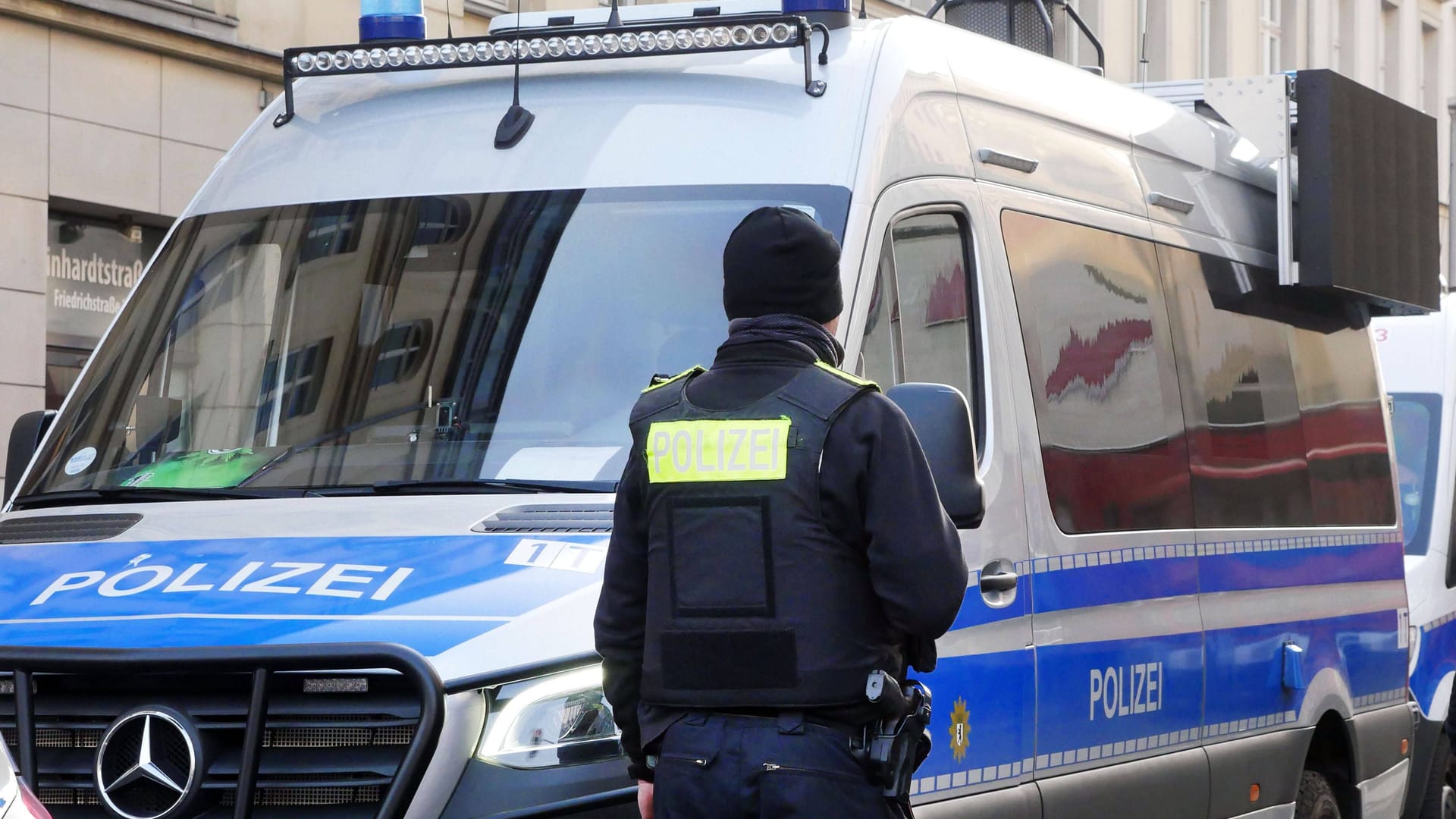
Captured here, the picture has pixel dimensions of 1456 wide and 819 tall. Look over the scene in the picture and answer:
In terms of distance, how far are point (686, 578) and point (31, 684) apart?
123 centimetres

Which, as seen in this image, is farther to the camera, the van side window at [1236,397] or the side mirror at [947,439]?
the van side window at [1236,397]

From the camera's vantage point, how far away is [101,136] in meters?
12.5

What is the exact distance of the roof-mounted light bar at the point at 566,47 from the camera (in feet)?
16.4

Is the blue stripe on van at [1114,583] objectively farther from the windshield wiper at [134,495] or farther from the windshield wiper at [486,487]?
the windshield wiper at [134,495]

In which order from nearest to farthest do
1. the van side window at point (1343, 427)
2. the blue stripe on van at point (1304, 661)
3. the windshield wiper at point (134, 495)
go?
the windshield wiper at point (134, 495)
the blue stripe on van at point (1304, 661)
the van side window at point (1343, 427)

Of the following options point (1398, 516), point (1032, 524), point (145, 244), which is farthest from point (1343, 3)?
point (1032, 524)

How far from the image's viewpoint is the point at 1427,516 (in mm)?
9266

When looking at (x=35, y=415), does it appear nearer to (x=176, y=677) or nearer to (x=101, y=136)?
(x=176, y=677)

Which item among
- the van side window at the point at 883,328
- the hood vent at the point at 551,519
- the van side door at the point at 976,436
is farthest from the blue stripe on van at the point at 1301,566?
the hood vent at the point at 551,519

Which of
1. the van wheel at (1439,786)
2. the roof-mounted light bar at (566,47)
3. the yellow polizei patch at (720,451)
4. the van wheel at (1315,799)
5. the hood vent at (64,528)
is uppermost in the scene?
the roof-mounted light bar at (566,47)

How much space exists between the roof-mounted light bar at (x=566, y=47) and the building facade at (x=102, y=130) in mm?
5842

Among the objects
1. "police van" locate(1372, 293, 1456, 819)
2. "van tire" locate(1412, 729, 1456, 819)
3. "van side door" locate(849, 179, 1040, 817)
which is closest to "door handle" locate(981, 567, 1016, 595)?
"van side door" locate(849, 179, 1040, 817)

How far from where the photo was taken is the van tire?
893cm

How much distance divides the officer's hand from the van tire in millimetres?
6003
